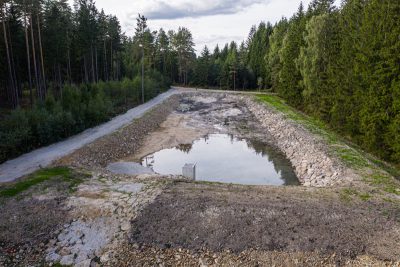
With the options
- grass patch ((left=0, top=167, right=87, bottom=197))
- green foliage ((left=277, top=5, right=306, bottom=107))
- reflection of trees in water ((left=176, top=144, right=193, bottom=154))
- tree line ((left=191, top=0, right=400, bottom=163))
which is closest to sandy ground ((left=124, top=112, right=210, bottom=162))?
reflection of trees in water ((left=176, top=144, right=193, bottom=154))

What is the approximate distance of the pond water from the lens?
19125 mm

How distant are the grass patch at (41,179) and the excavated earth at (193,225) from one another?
556mm

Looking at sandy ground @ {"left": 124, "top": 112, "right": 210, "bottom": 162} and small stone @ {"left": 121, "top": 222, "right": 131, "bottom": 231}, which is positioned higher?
small stone @ {"left": 121, "top": 222, "right": 131, "bottom": 231}

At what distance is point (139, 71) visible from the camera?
64.4 metres

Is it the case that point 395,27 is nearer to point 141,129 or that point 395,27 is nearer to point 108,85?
point 141,129

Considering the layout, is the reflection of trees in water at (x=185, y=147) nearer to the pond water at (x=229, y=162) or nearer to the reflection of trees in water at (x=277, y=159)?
the pond water at (x=229, y=162)

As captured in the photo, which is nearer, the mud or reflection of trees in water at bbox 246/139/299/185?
the mud

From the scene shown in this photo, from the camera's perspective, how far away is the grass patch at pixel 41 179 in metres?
12.5

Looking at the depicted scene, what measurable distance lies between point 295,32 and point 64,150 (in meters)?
40.1

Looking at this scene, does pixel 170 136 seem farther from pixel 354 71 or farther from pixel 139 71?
pixel 139 71

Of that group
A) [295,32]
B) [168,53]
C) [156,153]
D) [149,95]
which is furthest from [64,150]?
[168,53]

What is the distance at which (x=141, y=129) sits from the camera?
30094 millimetres

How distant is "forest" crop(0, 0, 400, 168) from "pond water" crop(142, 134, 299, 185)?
22.0ft

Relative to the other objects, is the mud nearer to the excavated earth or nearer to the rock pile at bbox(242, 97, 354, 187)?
the excavated earth
